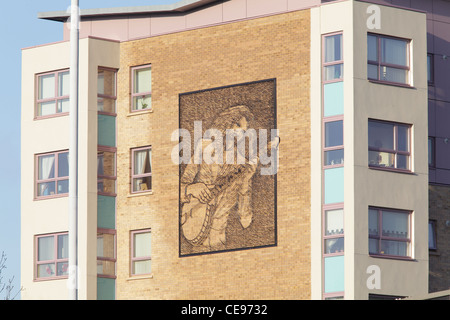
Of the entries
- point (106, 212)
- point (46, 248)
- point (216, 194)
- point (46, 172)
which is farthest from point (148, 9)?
point (46, 248)

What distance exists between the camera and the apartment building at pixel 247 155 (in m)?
35.5

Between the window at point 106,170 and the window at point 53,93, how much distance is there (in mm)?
2061

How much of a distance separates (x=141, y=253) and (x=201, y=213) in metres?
2.94

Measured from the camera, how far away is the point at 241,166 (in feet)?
123

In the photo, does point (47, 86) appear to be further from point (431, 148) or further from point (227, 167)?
point (431, 148)

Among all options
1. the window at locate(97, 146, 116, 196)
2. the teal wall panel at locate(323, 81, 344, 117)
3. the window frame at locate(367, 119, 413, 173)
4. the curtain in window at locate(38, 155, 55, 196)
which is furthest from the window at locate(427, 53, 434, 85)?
the curtain in window at locate(38, 155, 55, 196)

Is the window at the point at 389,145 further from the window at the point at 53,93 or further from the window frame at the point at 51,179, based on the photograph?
the window at the point at 53,93

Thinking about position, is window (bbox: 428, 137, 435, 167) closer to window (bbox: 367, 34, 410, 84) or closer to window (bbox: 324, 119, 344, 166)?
window (bbox: 367, 34, 410, 84)

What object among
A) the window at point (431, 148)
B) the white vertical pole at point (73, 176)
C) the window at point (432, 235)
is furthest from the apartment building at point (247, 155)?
the white vertical pole at point (73, 176)

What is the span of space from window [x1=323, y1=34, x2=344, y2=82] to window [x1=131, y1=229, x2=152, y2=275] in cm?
864

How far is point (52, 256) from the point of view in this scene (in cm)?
3972

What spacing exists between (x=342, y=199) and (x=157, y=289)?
25.1 ft

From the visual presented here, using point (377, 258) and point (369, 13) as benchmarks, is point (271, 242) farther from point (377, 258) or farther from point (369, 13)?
point (369, 13)

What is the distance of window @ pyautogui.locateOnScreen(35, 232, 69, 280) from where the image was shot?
39.4 meters
